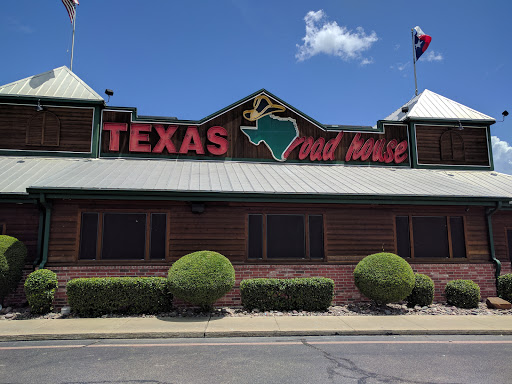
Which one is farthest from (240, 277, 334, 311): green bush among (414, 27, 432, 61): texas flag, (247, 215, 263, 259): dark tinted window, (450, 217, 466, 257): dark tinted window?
(414, 27, 432, 61): texas flag

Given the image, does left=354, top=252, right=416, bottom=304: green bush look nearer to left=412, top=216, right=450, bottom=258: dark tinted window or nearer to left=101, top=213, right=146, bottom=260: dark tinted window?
left=412, top=216, right=450, bottom=258: dark tinted window

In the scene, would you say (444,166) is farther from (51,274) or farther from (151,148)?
(51,274)

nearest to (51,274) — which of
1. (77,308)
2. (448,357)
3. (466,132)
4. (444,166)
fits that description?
(77,308)

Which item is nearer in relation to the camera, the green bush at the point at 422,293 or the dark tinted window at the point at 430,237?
the green bush at the point at 422,293

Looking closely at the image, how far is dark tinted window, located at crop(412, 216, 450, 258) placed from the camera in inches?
531

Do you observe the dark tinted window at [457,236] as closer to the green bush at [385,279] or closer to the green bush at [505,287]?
A: the green bush at [505,287]

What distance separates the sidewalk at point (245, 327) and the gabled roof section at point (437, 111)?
32.6 feet

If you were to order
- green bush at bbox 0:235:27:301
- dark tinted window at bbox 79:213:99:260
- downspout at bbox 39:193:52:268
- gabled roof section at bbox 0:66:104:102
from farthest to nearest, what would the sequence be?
gabled roof section at bbox 0:66:104:102 < dark tinted window at bbox 79:213:99:260 < downspout at bbox 39:193:52:268 < green bush at bbox 0:235:27:301

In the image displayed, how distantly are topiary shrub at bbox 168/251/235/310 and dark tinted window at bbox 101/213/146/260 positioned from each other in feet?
7.28

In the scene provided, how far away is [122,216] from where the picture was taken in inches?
482

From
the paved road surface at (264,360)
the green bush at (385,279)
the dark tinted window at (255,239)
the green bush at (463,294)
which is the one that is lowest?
the paved road surface at (264,360)

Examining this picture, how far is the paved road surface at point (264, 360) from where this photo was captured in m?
5.70

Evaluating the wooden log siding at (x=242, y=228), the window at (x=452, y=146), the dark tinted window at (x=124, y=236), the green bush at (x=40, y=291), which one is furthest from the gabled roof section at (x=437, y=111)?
the green bush at (x=40, y=291)

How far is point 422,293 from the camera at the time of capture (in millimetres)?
11719
